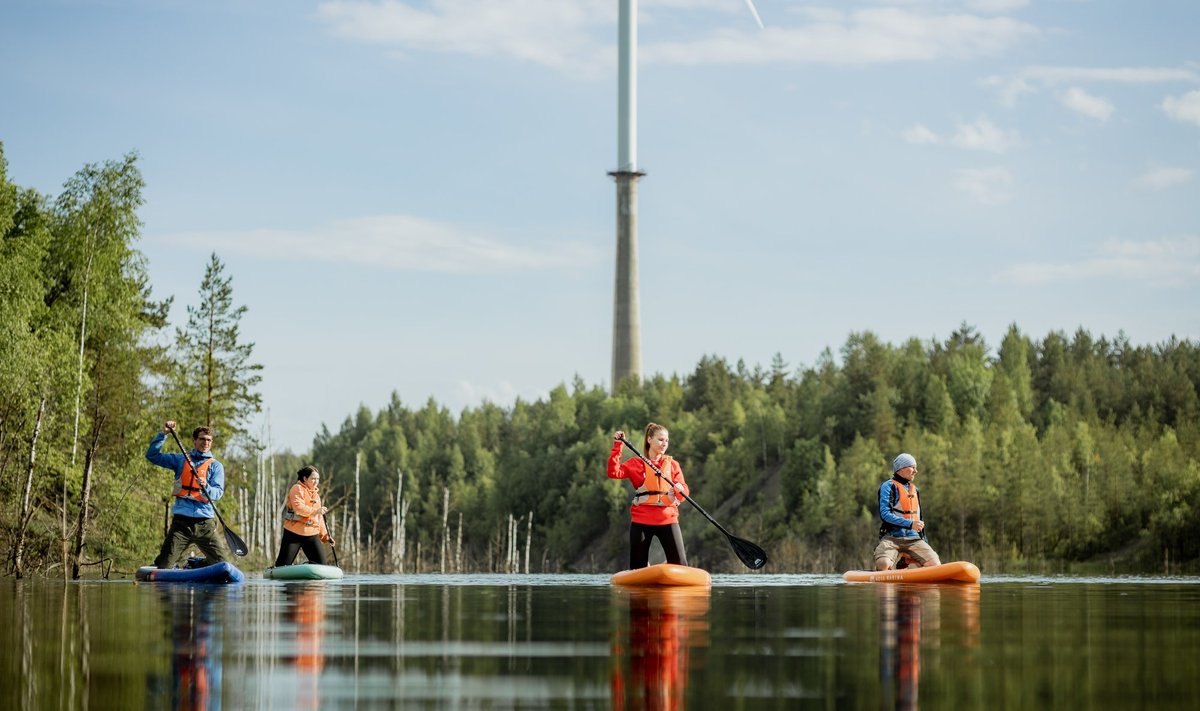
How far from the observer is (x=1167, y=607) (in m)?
15.7

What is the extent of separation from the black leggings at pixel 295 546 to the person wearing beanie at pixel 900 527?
26.3ft

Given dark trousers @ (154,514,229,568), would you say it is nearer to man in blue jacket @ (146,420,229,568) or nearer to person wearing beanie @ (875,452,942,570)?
man in blue jacket @ (146,420,229,568)

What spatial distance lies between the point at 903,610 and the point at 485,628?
12.8ft

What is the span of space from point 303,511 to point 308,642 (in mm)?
14271

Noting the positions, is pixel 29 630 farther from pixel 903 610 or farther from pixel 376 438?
pixel 376 438

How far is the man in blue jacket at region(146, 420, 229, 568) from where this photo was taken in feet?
71.9

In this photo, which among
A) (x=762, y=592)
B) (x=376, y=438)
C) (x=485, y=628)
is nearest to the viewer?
(x=485, y=628)

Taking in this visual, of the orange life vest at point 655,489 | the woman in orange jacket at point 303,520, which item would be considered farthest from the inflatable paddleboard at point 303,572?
the orange life vest at point 655,489

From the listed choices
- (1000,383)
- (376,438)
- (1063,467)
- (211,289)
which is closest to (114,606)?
(211,289)

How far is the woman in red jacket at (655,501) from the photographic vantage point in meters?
20.4

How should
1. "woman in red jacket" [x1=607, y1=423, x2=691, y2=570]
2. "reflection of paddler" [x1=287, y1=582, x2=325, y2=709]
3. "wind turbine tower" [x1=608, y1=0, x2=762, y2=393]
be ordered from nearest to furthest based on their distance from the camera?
1. "reflection of paddler" [x1=287, y1=582, x2=325, y2=709]
2. "woman in red jacket" [x1=607, y1=423, x2=691, y2=570]
3. "wind turbine tower" [x1=608, y1=0, x2=762, y2=393]

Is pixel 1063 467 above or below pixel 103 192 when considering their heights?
below

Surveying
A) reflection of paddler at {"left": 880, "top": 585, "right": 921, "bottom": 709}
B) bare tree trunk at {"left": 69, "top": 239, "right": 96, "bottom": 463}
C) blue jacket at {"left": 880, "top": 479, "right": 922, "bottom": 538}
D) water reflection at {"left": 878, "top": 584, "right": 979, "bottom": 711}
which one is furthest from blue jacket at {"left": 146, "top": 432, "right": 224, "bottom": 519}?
bare tree trunk at {"left": 69, "top": 239, "right": 96, "bottom": 463}

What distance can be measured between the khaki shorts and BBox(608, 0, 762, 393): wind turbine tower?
275 feet
